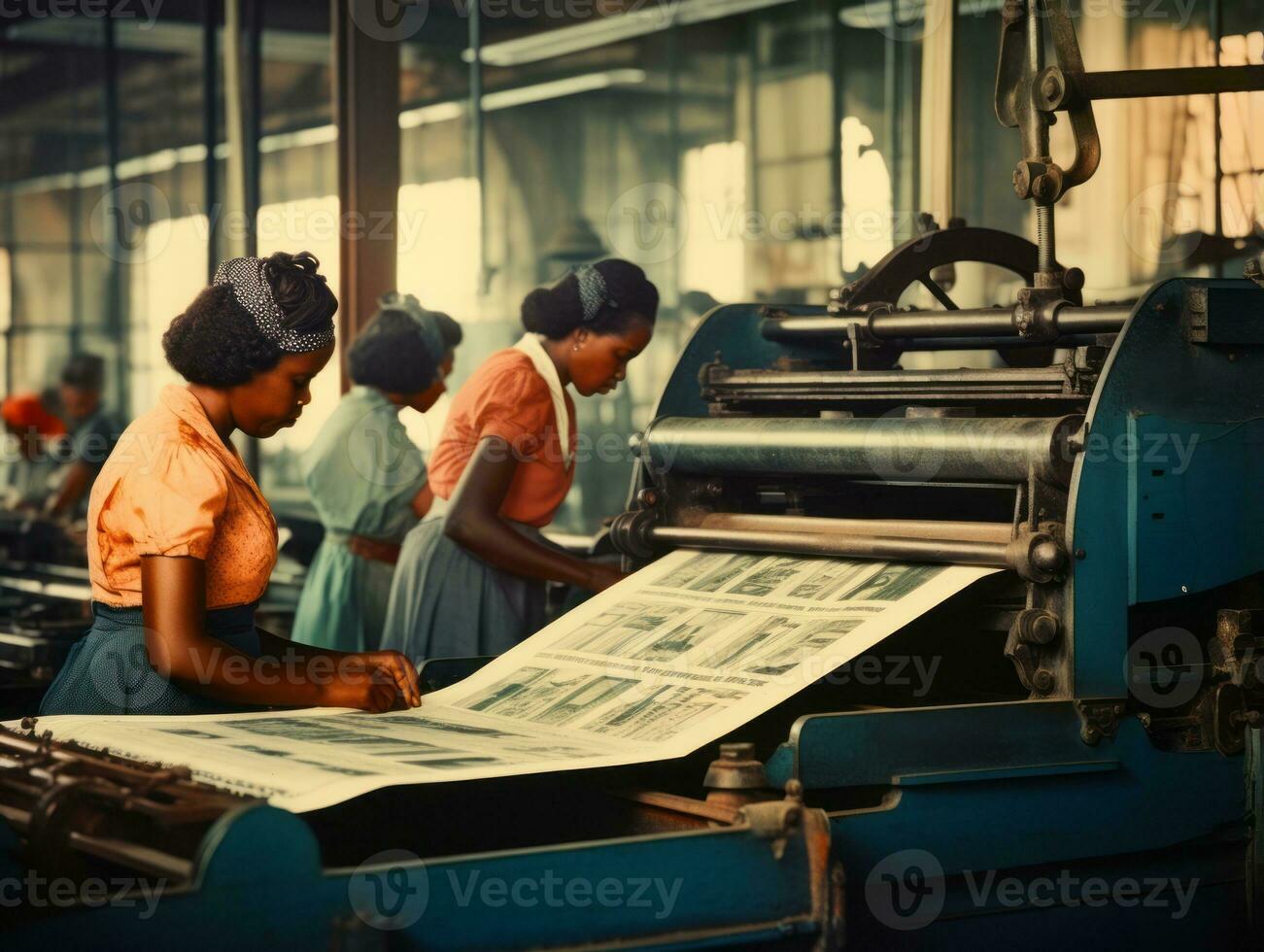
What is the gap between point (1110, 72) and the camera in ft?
7.89

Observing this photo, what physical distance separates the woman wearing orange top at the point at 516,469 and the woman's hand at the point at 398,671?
601 mm

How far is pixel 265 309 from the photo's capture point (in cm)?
225

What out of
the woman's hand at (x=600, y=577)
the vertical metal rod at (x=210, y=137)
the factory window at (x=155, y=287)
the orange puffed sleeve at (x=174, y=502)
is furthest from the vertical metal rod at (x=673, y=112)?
the orange puffed sleeve at (x=174, y=502)

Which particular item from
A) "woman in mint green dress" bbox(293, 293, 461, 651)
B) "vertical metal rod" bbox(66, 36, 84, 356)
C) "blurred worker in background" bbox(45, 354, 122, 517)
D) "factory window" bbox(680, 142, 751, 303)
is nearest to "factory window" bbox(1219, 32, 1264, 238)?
"woman in mint green dress" bbox(293, 293, 461, 651)

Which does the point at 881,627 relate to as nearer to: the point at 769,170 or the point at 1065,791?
the point at 1065,791

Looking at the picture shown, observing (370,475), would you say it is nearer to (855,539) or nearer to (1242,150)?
(855,539)

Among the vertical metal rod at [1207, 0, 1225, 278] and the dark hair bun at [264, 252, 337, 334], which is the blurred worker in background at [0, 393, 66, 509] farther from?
the dark hair bun at [264, 252, 337, 334]

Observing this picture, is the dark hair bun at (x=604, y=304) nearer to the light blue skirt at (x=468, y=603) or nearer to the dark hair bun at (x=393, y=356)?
the light blue skirt at (x=468, y=603)

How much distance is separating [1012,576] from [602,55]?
7.82 meters

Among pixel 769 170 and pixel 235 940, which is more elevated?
pixel 769 170

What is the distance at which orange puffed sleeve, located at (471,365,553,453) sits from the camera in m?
3.21

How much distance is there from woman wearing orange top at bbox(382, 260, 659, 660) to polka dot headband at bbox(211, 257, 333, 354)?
0.87 m

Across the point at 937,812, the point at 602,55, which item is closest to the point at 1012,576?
the point at 937,812

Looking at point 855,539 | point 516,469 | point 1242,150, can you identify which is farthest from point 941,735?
point 1242,150
